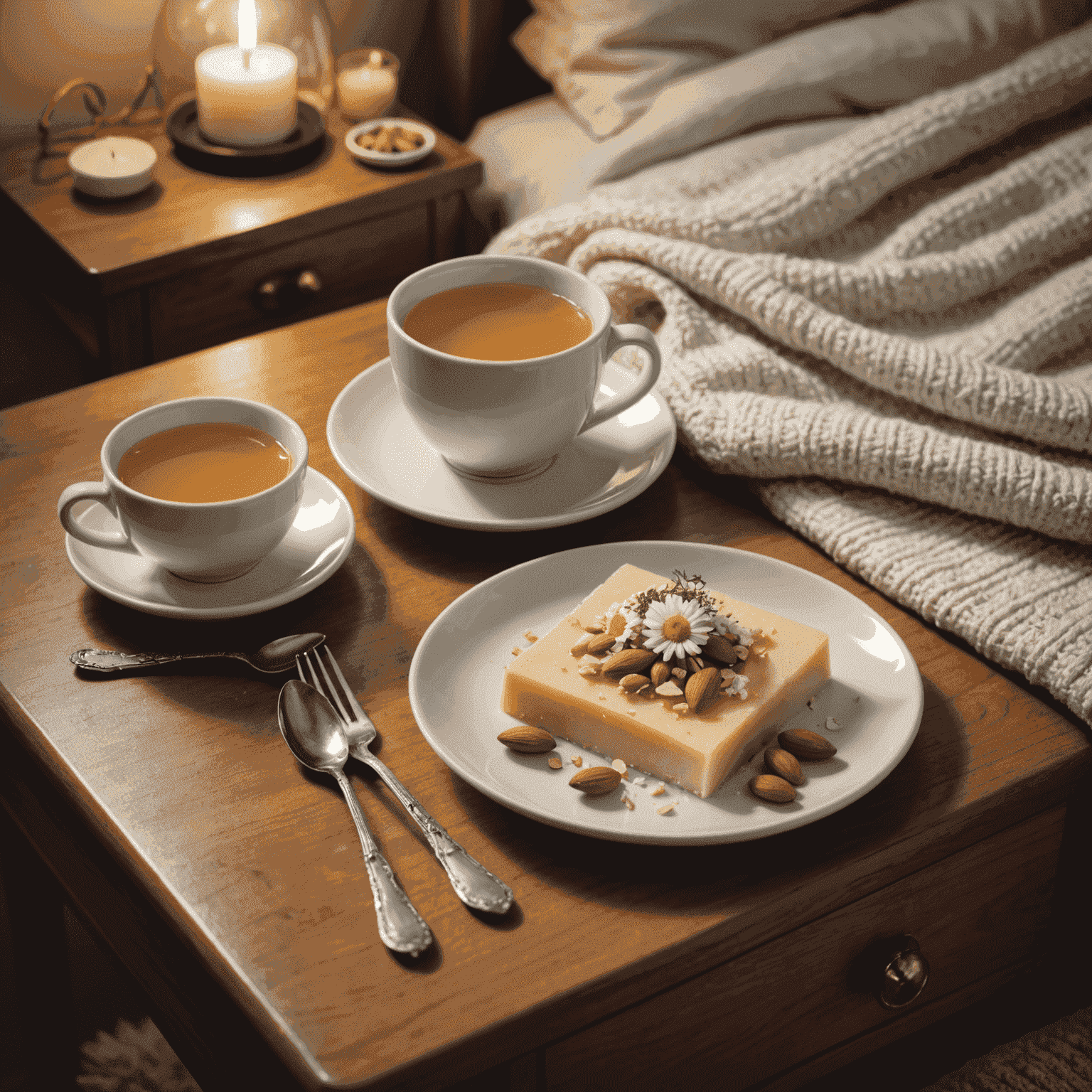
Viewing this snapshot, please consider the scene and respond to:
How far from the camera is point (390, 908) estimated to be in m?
0.59

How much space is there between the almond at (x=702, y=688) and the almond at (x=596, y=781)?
58 millimetres

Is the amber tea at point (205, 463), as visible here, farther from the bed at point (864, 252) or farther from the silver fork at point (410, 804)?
the bed at point (864, 252)

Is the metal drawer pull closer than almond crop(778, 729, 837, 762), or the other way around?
almond crop(778, 729, 837, 762)

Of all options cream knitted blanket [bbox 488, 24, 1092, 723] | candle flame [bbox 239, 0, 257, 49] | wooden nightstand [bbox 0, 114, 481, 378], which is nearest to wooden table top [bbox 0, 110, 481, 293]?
wooden nightstand [bbox 0, 114, 481, 378]

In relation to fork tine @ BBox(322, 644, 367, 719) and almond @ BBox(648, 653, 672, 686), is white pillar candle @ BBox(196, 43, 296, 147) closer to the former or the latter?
fork tine @ BBox(322, 644, 367, 719)

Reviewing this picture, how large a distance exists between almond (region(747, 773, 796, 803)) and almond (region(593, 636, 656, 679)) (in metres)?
0.09

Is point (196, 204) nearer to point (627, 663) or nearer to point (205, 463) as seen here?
point (205, 463)

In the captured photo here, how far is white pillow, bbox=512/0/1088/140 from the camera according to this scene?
150 centimetres

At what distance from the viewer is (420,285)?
2.86 ft

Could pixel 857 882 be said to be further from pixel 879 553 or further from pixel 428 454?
pixel 428 454

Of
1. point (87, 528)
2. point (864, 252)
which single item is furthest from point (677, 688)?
point (864, 252)

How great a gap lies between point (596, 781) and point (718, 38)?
126cm

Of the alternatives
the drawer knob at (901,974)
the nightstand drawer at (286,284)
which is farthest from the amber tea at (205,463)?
the nightstand drawer at (286,284)

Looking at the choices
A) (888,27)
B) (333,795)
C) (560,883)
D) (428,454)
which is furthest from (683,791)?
(888,27)
